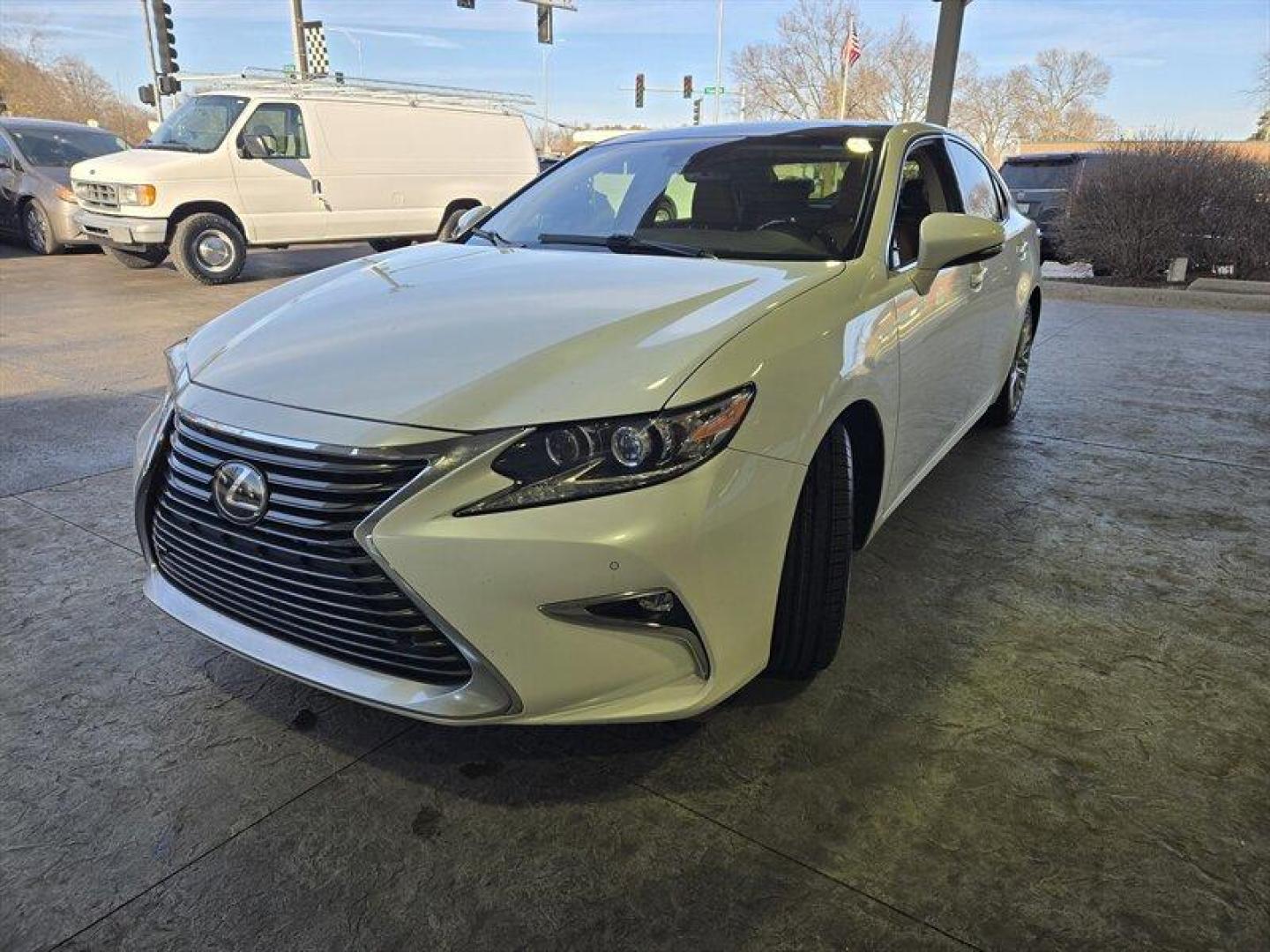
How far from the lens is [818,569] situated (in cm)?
222

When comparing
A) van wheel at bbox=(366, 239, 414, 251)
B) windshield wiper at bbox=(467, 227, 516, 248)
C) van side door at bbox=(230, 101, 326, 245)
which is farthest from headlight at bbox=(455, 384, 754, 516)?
van wheel at bbox=(366, 239, 414, 251)

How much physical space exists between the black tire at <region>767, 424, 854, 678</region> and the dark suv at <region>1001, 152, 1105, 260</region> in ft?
36.7

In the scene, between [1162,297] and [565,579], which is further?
[1162,297]

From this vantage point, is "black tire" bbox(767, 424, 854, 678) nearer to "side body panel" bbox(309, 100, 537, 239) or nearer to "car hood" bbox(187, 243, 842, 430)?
"car hood" bbox(187, 243, 842, 430)

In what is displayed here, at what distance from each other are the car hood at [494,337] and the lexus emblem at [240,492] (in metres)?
0.17

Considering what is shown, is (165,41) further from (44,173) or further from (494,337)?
(494,337)

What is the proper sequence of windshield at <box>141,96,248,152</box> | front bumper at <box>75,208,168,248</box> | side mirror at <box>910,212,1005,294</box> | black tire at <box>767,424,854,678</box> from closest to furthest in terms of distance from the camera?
black tire at <box>767,424,854,678</box>
side mirror at <box>910,212,1005,294</box>
front bumper at <box>75,208,168,248</box>
windshield at <box>141,96,248,152</box>

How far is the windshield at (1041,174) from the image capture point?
1209 centimetres

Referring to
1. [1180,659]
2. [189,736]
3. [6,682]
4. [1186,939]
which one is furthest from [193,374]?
[1180,659]

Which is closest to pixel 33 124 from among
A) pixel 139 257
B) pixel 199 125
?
Result: pixel 139 257

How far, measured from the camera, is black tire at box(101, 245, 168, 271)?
1134 centimetres

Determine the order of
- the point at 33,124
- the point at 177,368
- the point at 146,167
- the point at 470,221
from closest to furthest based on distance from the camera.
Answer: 1. the point at 177,368
2. the point at 470,221
3. the point at 146,167
4. the point at 33,124

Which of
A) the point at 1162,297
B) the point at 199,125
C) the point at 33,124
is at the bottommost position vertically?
the point at 1162,297

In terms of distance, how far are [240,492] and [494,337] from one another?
0.64 meters
